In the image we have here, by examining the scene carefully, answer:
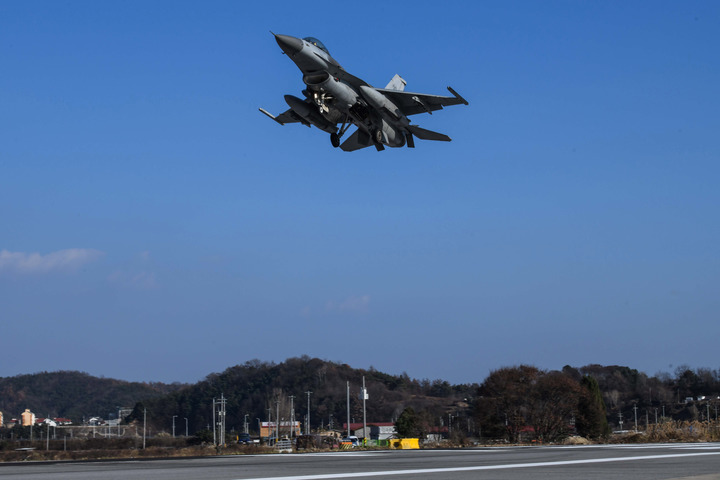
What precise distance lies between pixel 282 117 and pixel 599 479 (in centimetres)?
2457

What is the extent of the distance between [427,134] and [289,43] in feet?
29.9

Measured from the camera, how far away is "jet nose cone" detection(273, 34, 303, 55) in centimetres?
2791

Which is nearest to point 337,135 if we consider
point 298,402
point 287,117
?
point 287,117

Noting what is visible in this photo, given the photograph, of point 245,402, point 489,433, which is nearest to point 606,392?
point 245,402

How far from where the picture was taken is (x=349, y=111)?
102ft

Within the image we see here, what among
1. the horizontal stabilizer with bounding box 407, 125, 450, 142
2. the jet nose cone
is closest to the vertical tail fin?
the horizontal stabilizer with bounding box 407, 125, 450, 142

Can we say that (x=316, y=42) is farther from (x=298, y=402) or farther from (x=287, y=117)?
(x=298, y=402)

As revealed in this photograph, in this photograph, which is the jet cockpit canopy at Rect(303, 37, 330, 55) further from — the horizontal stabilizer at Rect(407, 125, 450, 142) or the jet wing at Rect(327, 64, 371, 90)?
the horizontal stabilizer at Rect(407, 125, 450, 142)

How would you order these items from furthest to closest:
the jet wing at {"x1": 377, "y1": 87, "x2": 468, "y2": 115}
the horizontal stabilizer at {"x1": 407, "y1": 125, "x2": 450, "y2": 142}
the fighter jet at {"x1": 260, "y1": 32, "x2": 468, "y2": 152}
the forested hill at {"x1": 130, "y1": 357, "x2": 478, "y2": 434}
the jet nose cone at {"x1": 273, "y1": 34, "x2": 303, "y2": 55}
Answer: the forested hill at {"x1": 130, "y1": 357, "x2": 478, "y2": 434} < the horizontal stabilizer at {"x1": 407, "y1": 125, "x2": 450, "y2": 142} < the jet wing at {"x1": 377, "y1": 87, "x2": 468, "y2": 115} < the fighter jet at {"x1": 260, "y1": 32, "x2": 468, "y2": 152} < the jet nose cone at {"x1": 273, "y1": 34, "x2": 303, "y2": 55}

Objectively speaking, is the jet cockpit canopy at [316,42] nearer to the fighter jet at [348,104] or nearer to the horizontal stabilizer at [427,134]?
the fighter jet at [348,104]

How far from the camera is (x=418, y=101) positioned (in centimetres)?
3222

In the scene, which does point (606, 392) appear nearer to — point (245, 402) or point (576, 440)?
point (245, 402)

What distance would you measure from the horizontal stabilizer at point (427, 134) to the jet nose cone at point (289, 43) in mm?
7344

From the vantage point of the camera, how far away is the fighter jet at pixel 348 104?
94.7 feet
